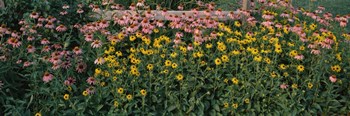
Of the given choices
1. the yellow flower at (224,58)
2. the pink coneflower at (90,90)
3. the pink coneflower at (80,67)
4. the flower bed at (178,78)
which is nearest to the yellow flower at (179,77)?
the flower bed at (178,78)

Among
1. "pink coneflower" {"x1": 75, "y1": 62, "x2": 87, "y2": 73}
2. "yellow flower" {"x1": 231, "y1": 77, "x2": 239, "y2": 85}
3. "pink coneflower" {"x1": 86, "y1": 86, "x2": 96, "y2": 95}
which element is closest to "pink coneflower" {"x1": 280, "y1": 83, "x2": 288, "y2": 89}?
"yellow flower" {"x1": 231, "y1": 77, "x2": 239, "y2": 85}

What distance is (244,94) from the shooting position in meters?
3.16

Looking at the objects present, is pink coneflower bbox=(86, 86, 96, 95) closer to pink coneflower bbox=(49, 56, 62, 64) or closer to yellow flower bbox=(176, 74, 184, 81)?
pink coneflower bbox=(49, 56, 62, 64)

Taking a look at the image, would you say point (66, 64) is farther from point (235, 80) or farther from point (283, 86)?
point (283, 86)

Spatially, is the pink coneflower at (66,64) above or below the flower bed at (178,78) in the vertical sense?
above

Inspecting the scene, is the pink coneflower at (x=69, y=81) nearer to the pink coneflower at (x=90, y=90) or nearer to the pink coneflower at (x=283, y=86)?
the pink coneflower at (x=90, y=90)

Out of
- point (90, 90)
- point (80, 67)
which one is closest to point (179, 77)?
point (90, 90)

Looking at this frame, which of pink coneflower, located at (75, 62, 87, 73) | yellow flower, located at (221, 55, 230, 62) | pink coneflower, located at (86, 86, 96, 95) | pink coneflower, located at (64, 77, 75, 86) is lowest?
pink coneflower, located at (86, 86, 96, 95)

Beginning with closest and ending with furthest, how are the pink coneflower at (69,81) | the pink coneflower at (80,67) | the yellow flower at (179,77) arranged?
the pink coneflower at (69,81) → the yellow flower at (179,77) → the pink coneflower at (80,67)

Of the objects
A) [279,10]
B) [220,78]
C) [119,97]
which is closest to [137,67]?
[119,97]

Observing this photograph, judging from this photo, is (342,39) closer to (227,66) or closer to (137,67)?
(227,66)

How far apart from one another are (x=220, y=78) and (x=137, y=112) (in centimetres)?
73

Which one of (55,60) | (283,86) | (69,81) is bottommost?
(283,86)

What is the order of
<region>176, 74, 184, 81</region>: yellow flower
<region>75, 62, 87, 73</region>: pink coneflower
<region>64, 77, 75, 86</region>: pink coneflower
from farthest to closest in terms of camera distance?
<region>75, 62, 87, 73</region>: pink coneflower < <region>176, 74, 184, 81</region>: yellow flower < <region>64, 77, 75, 86</region>: pink coneflower
